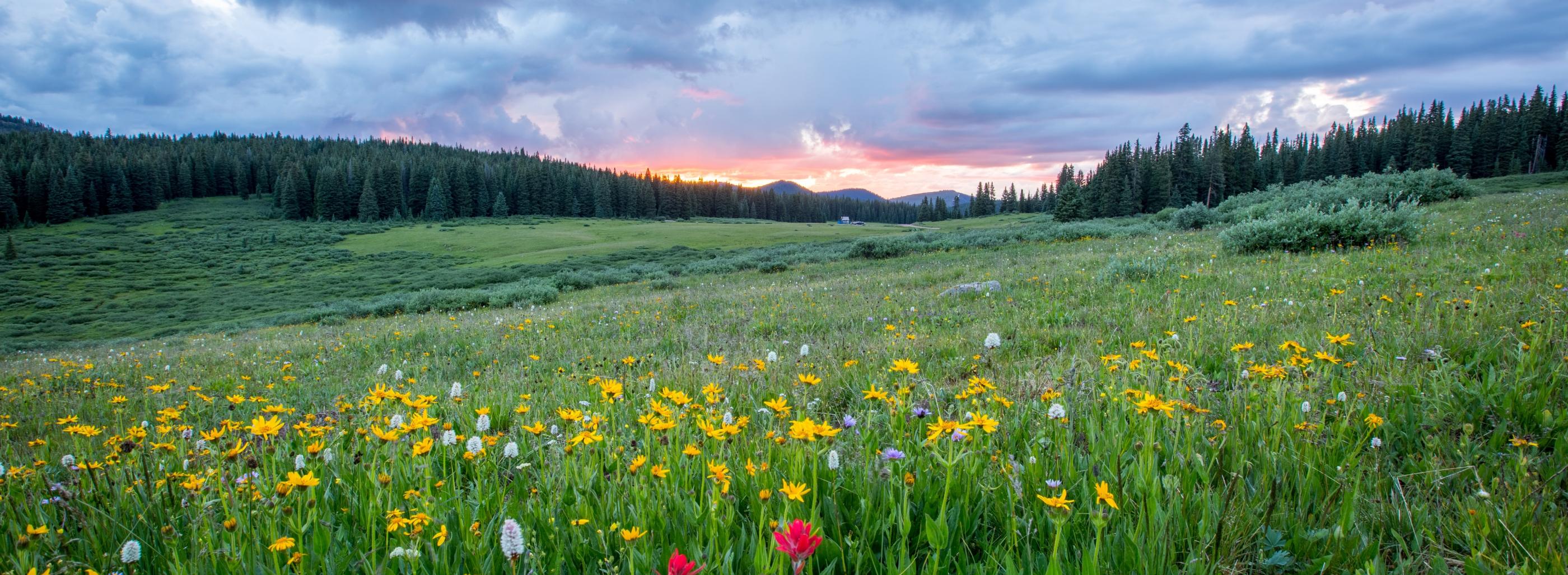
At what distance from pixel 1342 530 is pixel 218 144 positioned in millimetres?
201492

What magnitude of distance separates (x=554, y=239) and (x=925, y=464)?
73.6 m

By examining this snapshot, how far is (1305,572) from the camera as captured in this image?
174cm

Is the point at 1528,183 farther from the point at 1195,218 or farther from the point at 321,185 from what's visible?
the point at 321,185

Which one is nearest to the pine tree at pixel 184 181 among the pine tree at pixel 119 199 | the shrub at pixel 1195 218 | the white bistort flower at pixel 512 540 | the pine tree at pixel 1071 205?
the pine tree at pixel 119 199

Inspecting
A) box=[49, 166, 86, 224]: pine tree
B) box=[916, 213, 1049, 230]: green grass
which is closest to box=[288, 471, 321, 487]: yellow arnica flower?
box=[916, 213, 1049, 230]: green grass

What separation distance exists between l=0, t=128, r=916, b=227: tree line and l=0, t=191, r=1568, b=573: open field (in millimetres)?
114715

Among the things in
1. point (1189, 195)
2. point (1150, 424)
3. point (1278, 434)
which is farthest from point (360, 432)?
point (1189, 195)

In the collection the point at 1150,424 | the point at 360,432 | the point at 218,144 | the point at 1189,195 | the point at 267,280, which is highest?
the point at 218,144

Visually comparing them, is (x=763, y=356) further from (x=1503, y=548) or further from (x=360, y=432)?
(x=1503, y=548)

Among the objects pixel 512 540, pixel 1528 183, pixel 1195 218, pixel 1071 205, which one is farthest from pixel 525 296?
pixel 1528 183

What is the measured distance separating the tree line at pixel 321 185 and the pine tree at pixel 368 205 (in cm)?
18

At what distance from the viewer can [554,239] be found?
70.7 meters

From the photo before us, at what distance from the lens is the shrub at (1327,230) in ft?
36.5

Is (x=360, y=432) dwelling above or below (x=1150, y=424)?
below
